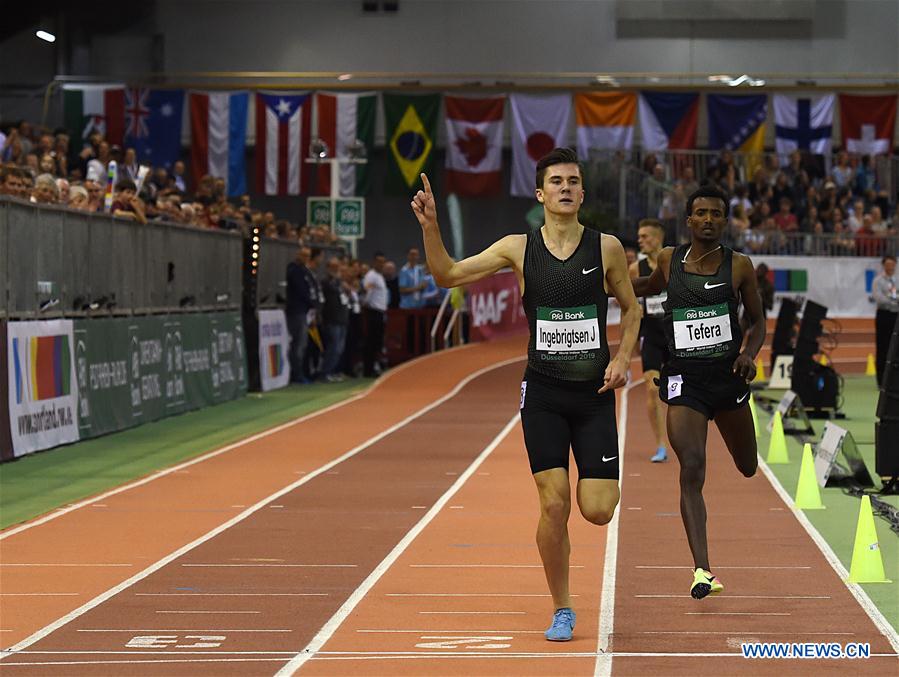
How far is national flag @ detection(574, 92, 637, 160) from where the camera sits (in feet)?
141

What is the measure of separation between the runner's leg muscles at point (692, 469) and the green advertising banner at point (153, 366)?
10.0 meters

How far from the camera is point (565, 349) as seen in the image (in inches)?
309

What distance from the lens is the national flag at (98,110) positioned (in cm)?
4228

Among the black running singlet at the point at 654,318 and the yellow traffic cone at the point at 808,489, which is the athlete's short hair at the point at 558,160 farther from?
the black running singlet at the point at 654,318

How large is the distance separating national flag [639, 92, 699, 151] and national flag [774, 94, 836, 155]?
2375 millimetres

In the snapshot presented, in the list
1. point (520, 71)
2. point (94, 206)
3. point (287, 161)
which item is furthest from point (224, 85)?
point (94, 206)

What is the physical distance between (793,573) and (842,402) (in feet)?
45.4

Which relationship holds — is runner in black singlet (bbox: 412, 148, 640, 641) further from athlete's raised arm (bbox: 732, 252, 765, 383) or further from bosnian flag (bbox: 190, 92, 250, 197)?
bosnian flag (bbox: 190, 92, 250, 197)

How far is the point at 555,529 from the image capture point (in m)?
7.75

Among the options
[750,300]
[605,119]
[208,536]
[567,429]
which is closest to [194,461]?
[208,536]

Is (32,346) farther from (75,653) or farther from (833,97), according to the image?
(833,97)

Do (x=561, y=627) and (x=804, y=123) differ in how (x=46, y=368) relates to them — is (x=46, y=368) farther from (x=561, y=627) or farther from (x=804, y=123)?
(x=804, y=123)

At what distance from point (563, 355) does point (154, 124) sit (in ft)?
121

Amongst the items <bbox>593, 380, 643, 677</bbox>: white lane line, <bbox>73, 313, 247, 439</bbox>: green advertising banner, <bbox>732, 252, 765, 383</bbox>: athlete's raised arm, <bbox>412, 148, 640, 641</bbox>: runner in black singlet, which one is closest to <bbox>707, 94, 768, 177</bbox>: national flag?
<bbox>73, 313, 247, 439</bbox>: green advertising banner
